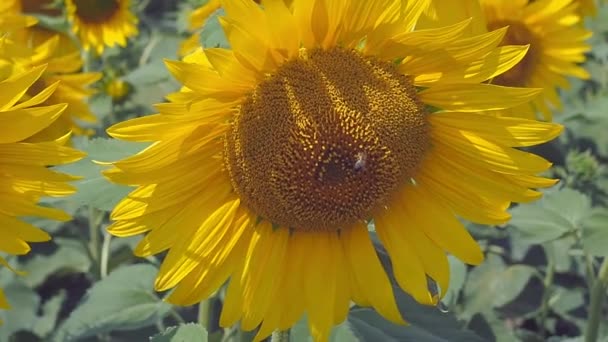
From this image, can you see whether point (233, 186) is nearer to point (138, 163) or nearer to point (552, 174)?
point (138, 163)

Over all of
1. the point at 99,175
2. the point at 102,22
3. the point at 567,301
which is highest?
the point at 102,22

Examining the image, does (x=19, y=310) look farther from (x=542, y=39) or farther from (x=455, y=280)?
(x=542, y=39)

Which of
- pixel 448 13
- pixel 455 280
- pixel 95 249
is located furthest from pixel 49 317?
pixel 448 13

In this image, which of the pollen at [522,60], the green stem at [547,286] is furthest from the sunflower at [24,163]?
the green stem at [547,286]

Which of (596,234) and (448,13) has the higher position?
(448,13)

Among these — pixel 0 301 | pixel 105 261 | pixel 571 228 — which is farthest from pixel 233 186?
pixel 105 261

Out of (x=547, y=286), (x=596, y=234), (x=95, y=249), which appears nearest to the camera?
(x=596, y=234)

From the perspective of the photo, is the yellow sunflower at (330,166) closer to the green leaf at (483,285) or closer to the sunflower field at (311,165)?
the sunflower field at (311,165)
